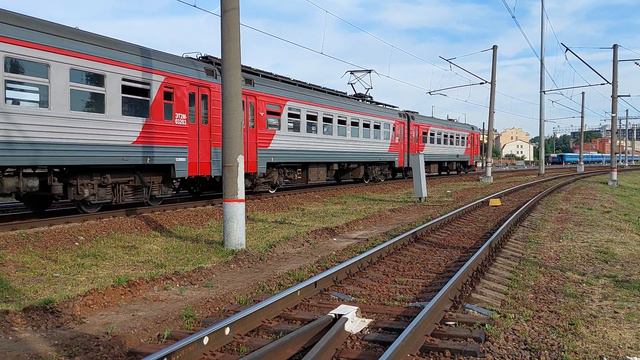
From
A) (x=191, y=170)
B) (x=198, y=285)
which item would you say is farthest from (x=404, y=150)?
(x=198, y=285)

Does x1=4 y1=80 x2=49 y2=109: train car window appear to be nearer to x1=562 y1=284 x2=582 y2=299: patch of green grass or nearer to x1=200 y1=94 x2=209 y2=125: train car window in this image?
x1=200 y1=94 x2=209 y2=125: train car window

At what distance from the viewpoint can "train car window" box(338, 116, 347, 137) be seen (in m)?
21.0

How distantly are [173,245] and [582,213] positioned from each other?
38.6 ft

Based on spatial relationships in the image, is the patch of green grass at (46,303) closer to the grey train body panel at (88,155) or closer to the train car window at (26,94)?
the grey train body panel at (88,155)

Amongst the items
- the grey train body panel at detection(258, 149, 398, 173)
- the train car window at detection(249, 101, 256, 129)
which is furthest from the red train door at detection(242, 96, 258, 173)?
the grey train body panel at detection(258, 149, 398, 173)

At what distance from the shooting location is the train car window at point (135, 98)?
38.1 feet

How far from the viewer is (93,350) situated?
14.9 feet

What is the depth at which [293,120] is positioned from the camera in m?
17.9

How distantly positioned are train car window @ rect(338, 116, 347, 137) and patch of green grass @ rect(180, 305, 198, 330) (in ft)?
51.3

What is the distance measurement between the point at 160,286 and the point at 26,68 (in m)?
5.20

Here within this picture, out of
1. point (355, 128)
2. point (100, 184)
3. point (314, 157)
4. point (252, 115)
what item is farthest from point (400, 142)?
point (100, 184)

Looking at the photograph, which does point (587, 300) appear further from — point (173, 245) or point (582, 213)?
point (582, 213)

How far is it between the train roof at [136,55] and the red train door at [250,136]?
52 cm

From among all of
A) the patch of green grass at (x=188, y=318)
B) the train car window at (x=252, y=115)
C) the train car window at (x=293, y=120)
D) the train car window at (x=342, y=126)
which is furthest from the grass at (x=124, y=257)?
the train car window at (x=342, y=126)
